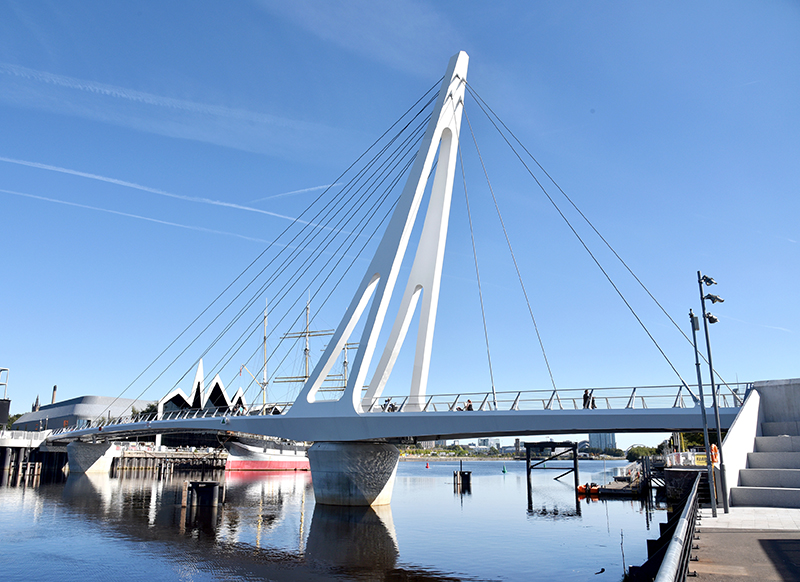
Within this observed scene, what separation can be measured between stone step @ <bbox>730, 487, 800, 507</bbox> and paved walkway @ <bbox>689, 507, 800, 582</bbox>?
0.47 metres

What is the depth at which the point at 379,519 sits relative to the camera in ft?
86.0

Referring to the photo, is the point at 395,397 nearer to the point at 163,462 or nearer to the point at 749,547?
the point at 749,547

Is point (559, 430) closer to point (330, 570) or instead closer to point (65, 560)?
point (330, 570)

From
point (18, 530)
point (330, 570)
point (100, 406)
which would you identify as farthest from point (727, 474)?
point (100, 406)

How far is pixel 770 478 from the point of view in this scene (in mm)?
13320

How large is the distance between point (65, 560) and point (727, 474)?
58.0 ft

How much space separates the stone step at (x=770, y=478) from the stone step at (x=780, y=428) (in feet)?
10.6

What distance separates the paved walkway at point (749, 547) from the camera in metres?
6.95

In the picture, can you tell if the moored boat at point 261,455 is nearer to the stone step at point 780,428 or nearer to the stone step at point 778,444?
the stone step at point 780,428

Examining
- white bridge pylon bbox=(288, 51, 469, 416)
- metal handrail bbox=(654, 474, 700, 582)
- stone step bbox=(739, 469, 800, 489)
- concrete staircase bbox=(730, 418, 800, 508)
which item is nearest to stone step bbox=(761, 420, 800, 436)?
concrete staircase bbox=(730, 418, 800, 508)

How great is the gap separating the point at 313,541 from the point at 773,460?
14514 mm

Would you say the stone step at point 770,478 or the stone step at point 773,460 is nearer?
the stone step at point 770,478

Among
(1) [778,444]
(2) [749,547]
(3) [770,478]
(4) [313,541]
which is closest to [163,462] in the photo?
(4) [313,541]

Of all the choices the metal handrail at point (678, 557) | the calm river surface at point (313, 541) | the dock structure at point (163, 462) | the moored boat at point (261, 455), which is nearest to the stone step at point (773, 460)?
the calm river surface at point (313, 541)
